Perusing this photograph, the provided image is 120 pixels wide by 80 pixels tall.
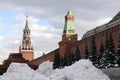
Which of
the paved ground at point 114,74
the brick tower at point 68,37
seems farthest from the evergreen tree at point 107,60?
the brick tower at point 68,37

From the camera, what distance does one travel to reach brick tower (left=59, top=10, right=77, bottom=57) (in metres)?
90.2

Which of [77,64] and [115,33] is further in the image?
[115,33]

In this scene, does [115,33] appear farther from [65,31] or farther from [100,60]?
[65,31]

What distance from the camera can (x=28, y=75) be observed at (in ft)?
54.8

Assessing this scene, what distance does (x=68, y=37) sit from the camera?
3679 inches

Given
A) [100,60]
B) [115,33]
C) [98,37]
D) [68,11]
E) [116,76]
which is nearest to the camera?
[116,76]

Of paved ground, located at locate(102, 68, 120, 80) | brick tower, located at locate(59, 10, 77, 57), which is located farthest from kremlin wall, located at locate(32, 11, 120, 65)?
paved ground, located at locate(102, 68, 120, 80)

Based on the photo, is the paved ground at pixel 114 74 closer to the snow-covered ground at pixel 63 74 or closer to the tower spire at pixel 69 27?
the snow-covered ground at pixel 63 74

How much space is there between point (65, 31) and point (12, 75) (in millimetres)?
80319

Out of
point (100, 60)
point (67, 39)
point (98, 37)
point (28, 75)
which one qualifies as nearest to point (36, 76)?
point (28, 75)

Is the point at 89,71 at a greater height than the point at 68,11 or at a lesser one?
lesser

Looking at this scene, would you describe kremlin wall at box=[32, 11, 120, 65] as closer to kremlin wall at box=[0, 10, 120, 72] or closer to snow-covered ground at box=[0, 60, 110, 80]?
kremlin wall at box=[0, 10, 120, 72]

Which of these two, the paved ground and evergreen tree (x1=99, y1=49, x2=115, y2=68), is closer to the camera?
the paved ground

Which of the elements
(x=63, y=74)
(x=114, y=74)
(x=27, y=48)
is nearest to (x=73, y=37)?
(x=27, y=48)
